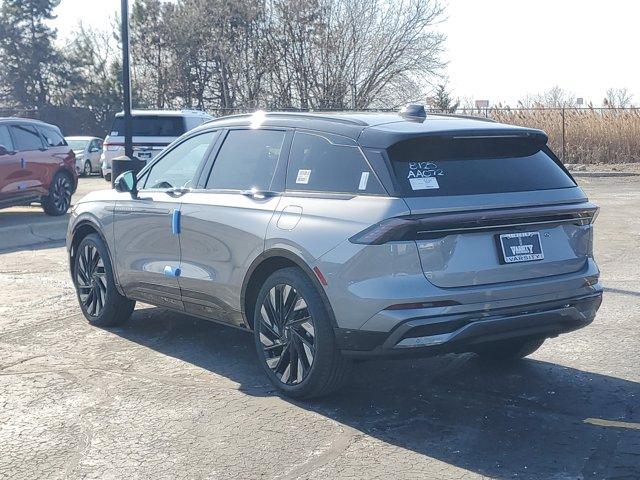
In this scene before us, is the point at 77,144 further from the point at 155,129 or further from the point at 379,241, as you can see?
the point at 379,241

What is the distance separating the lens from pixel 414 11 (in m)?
37.7

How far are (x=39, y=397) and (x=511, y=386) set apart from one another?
307cm

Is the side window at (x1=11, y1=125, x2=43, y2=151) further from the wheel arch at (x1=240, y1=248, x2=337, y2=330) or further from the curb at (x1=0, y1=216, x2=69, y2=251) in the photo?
the wheel arch at (x1=240, y1=248, x2=337, y2=330)

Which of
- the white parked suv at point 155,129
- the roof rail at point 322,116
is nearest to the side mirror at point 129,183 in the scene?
the roof rail at point 322,116

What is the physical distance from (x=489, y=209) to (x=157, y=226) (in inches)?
113

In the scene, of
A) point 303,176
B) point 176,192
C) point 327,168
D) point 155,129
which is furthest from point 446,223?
point 155,129

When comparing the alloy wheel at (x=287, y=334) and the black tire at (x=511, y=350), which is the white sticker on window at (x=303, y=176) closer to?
the alloy wheel at (x=287, y=334)

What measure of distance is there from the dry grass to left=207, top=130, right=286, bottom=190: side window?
896 inches

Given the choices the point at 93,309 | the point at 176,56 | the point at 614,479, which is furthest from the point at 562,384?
the point at 176,56

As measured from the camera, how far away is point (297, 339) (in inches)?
221

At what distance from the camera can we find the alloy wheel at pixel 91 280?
7824 millimetres

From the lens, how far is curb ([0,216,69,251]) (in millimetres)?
13484

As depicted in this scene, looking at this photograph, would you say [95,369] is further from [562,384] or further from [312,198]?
[562,384]

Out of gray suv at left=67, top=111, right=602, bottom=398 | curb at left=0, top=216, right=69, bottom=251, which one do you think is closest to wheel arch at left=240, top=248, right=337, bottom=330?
gray suv at left=67, top=111, right=602, bottom=398
